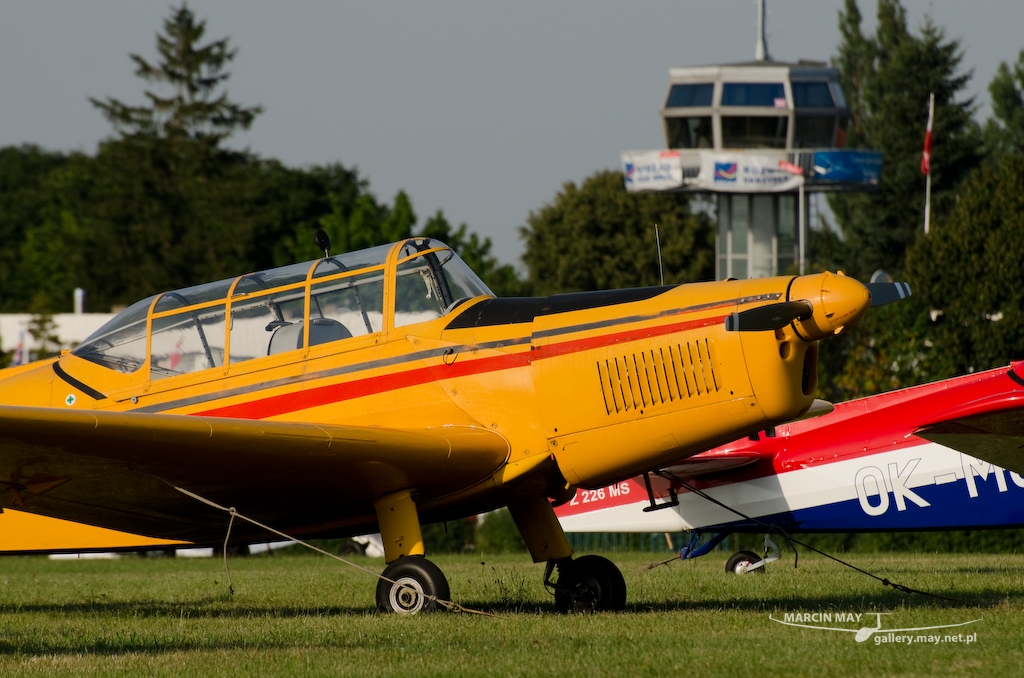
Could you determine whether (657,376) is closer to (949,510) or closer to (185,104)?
(949,510)

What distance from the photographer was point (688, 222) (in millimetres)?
66000

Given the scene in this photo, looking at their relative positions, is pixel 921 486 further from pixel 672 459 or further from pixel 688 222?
pixel 688 222

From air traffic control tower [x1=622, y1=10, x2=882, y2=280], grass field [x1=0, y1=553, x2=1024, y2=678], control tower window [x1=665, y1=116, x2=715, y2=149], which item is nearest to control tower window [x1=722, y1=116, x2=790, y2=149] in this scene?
air traffic control tower [x1=622, y1=10, x2=882, y2=280]

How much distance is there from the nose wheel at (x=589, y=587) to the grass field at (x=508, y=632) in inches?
10.6

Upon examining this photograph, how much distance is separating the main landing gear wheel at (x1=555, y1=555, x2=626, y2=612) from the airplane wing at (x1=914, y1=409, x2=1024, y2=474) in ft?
8.64

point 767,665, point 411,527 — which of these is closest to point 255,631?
point 411,527

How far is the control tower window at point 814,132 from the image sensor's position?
59.9 m

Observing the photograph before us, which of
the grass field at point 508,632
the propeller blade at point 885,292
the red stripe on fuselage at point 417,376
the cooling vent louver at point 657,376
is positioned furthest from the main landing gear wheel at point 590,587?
the propeller blade at point 885,292

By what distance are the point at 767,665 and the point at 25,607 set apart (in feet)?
25.3

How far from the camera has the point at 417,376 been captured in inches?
384

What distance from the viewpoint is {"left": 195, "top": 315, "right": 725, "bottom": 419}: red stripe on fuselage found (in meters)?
9.30

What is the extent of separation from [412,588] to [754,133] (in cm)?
5327

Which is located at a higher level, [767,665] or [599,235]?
[599,235]

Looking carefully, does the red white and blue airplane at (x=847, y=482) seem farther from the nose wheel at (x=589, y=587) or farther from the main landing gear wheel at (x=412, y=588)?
the main landing gear wheel at (x=412, y=588)
